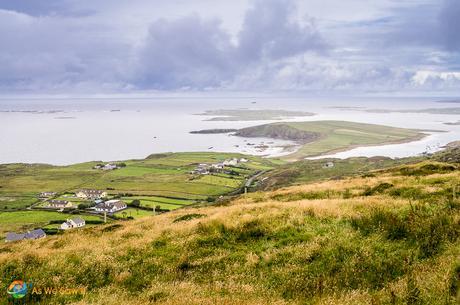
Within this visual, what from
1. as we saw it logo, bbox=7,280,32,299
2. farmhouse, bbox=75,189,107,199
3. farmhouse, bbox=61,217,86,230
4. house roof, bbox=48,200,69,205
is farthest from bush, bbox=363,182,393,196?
farmhouse, bbox=75,189,107,199

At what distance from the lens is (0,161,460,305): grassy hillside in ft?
32.4

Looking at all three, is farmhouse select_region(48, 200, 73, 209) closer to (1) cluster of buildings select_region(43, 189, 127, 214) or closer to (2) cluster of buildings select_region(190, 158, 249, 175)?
(1) cluster of buildings select_region(43, 189, 127, 214)

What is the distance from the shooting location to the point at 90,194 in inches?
5002

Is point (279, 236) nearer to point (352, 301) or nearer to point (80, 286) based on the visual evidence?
point (352, 301)

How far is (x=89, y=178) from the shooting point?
15650 centimetres

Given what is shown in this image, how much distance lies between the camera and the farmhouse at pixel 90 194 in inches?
4875

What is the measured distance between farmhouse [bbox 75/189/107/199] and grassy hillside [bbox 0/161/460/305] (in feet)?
366

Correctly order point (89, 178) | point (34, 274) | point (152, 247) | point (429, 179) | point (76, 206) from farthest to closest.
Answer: point (89, 178) < point (76, 206) < point (429, 179) < point (152, 247) < point (34, 274)

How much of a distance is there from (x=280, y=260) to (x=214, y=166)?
16073 cm

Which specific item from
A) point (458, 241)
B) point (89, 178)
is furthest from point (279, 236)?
point (89, 178)

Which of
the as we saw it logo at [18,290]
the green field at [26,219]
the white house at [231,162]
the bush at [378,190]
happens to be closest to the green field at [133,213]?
the green field at [26,219]

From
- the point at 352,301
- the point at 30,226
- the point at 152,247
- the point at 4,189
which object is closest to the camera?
the point at 352,301

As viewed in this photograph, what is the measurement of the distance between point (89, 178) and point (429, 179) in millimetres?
151160

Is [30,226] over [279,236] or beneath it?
beneath
